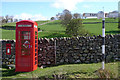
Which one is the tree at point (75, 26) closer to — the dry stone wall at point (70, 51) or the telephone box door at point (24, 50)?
the dry stone wall at point (70, 51)

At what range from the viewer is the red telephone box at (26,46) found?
24.9ft

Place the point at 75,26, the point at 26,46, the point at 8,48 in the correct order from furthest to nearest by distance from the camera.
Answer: the point at 75,26, the point at 8,48, the point at 26,46

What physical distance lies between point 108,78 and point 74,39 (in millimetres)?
4125

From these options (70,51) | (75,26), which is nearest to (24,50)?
(70,51)

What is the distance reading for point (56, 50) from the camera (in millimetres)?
9336

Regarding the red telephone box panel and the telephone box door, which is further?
the red telephone box panel

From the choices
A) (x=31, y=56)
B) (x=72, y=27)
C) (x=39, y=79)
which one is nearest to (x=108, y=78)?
(x=39, y=79)

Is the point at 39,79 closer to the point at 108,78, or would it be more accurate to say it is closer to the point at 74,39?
the point at 108,78

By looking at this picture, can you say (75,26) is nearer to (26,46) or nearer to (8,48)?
(8,48)

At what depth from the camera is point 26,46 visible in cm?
770

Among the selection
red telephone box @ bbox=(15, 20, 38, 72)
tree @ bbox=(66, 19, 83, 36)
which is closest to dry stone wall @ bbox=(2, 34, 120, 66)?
red telephone box @ bbox=(15, 20, 38, 72)

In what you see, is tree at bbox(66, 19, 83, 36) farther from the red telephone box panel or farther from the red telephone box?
the red telephone box

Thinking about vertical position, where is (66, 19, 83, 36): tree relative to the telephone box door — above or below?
above

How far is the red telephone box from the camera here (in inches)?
299
